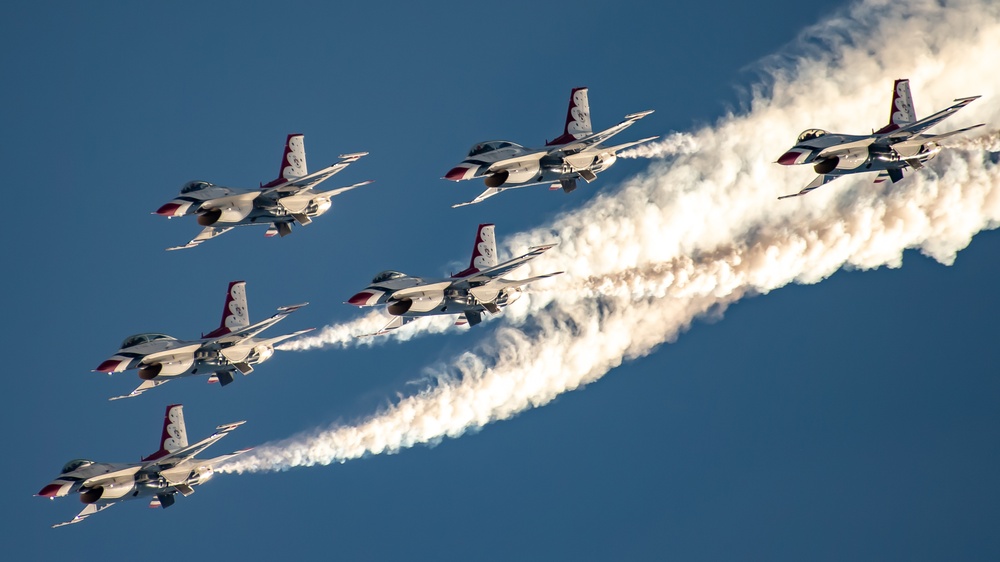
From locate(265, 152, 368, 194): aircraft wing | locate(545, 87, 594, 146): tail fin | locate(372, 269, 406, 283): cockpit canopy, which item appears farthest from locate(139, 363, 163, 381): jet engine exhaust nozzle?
locate(545, 87, 594, 146): tail fin

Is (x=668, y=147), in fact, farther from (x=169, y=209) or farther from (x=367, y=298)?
(x=169, y=209)

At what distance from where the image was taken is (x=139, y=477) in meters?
83.0

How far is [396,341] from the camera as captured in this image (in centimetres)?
10044

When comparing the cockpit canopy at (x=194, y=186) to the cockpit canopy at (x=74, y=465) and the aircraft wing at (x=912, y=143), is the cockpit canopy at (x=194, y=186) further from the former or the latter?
the aircraft wing at (x=912, y=143)

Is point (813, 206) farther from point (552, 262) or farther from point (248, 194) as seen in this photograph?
point (248, 194)

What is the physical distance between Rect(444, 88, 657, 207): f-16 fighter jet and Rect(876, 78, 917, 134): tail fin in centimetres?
1186

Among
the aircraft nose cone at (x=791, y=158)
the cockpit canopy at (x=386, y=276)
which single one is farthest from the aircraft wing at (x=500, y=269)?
the aircraft nose cone at (x=791, y=158)

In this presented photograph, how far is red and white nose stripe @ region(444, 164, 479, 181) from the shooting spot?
7662 cm

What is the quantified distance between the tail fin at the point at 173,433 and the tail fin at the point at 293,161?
549 inches

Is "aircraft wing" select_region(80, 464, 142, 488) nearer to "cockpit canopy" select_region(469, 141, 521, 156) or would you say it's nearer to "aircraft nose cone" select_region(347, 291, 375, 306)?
"aircraft nose cone" select_region(347, 291, 375, 306)

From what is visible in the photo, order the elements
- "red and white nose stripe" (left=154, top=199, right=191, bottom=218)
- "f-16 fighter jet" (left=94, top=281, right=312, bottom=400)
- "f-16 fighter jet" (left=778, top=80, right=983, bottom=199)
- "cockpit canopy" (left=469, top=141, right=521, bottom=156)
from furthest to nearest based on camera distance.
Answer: "f-16 fighter jet" (left=94, top=281, right=312, bottom=400), "red and white nose stripe" (left=154, top=199, right=191, bottom=218), "cockpit canopy" (left=469, top=141, right=521, bottom=156), "f-16 fighter jet" (left=778, top=80, right=983, bottom=199)

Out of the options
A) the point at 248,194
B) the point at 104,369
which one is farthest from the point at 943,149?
the point at 104,369

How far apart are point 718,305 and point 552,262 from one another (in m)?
10.1

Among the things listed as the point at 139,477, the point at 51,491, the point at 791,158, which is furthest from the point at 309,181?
the point at 791,158
